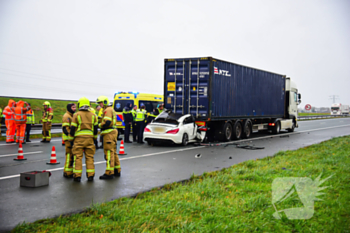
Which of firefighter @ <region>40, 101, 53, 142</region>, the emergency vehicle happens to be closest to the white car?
firefighter @ <region>40, 101, 53, 142</region>

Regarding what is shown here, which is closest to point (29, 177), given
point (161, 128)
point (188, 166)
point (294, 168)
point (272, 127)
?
point (188, 166)

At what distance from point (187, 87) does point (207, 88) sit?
104 cm

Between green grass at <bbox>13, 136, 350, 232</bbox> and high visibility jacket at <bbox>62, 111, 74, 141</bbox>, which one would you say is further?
high visibility jacket at <bbox>62, 111, 74, 141</bbox>

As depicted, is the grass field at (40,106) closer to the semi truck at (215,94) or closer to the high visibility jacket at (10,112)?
the high visibility jacket at (10,112)

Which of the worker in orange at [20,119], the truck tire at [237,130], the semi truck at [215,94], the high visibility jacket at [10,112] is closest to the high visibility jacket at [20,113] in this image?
the worker in orange at [20,119]

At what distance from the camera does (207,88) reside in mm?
16188

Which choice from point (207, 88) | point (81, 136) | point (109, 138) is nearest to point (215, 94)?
point (207, 88)

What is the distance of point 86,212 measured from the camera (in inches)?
213

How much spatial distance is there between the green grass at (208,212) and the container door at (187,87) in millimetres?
8670

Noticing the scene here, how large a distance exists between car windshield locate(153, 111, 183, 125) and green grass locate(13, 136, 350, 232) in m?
7.41

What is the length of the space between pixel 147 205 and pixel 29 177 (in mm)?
3044

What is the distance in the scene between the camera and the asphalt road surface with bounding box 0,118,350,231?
5.79 meters

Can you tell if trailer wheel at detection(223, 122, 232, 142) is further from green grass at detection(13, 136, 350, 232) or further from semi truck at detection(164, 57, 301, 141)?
green grass at detection(13, 136, 350, 232)

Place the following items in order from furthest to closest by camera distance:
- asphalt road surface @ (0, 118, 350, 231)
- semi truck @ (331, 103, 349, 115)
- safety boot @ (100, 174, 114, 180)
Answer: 1. semi truck @ (331, 103, 349, 115)
2. safety boot @ (100, 174, 114, 180)
3. asphalt road surface @ (0, 118, 350, 231)
